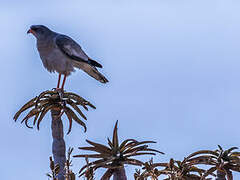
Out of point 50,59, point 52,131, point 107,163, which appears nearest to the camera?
point 107,163

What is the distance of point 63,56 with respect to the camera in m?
15.5

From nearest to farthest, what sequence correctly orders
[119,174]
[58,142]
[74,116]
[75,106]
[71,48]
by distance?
[119,174] → [58,142] → [74,116] → [75,106] → [71,48]

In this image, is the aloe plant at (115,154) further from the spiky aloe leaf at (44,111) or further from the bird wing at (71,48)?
the bird wing at (71,48)

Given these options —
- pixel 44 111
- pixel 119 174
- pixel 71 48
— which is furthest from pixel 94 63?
pixel 119 174

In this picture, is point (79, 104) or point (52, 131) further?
point (79, 104)

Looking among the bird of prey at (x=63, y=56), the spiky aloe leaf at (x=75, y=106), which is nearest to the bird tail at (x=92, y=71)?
the bird of prey at (x=63, y=56)

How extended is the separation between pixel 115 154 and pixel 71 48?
26.9ft

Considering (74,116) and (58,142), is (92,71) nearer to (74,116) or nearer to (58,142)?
(74,116)

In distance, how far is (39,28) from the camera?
53.6ft

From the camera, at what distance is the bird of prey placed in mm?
15156

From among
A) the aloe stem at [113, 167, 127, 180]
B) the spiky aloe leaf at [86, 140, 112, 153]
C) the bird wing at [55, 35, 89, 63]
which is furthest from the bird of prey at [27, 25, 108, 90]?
the aloe stem at [113, 167, 127, 180]

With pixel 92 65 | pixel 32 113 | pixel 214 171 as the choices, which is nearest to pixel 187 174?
pixel 214 171

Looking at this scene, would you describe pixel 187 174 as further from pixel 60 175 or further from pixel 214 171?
pixel 60 175

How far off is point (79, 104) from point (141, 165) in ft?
6.04
